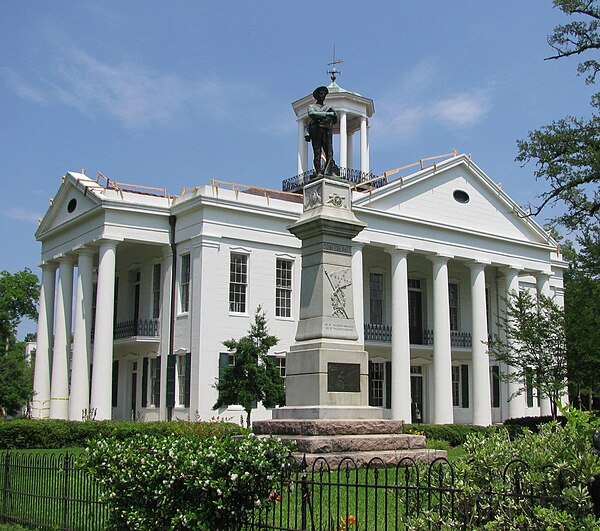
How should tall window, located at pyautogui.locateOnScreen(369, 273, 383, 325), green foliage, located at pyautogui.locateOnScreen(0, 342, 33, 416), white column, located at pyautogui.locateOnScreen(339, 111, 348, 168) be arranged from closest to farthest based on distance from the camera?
green foliage, located at pyautogui.locateOnScreen(0, 342, 33, 416) < tall window, located at pyautogui.locateOnScreen(369, 273, 383, 325) < white column, located at pyautogui.locateOnScreen(339, 111, 348, 168)

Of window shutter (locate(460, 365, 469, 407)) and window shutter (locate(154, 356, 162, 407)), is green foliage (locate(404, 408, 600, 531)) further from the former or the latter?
window shutter (locate(460, 365, 469, 407))

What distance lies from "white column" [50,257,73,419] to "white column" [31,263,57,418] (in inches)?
48.4

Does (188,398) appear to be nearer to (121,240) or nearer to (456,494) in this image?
(121,240)

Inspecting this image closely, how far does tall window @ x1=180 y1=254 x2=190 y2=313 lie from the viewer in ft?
103

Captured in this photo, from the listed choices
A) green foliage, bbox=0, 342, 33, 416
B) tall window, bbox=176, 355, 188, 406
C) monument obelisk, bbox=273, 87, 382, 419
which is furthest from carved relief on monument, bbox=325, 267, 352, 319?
green foliage, bbox=0, 342, 33, 416

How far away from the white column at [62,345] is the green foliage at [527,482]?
97.2ft

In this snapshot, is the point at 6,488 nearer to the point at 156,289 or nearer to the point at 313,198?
the point at 313,198

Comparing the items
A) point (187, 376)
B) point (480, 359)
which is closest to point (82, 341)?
point (187, 376)

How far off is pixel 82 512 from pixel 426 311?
29.9 m

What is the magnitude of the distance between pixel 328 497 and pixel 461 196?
100 ft

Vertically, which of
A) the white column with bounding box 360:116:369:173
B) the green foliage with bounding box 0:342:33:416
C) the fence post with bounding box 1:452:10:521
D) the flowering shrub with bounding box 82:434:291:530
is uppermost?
the white column with bounding box 360:116:369:173

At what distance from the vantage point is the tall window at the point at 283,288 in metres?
32.2

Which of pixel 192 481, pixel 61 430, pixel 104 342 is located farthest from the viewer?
pixel 104 342

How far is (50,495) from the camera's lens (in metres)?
11.3
